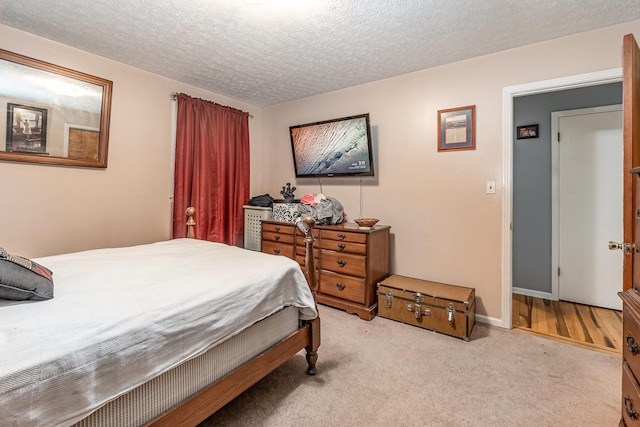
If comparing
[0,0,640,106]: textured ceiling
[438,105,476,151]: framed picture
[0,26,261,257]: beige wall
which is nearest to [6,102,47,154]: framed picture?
[0,26,261,257]: beige wall

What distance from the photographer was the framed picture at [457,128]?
2.78 m

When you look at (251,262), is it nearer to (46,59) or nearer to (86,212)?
(86,212)

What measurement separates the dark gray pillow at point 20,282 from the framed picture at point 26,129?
1.68 m

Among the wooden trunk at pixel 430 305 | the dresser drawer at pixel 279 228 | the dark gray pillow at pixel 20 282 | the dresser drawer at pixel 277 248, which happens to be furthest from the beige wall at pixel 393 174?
the dark gray pillow at pixel 20 282

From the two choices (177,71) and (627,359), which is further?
(177,71)

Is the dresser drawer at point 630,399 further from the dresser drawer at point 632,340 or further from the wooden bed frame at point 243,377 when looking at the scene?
the wooden bed frame at point 243,377

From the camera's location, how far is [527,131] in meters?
3.48

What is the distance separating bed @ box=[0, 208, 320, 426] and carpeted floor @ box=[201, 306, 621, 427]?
0.23m

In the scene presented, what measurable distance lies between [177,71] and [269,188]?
6.01ft

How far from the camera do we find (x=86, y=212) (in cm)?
270

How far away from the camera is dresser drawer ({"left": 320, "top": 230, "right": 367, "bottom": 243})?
9.25ft

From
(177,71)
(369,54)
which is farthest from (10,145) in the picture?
(369,54)

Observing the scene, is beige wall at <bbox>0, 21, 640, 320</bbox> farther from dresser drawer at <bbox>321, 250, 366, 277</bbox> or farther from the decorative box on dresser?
the decorative box on dresser

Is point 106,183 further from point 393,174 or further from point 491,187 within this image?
point 491,187
